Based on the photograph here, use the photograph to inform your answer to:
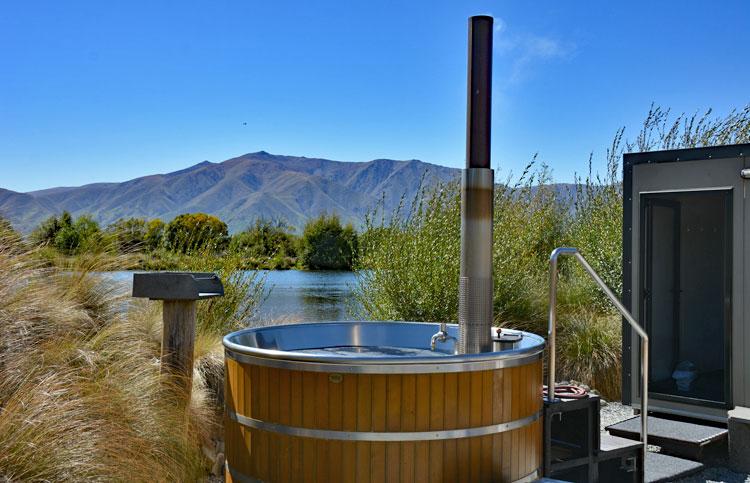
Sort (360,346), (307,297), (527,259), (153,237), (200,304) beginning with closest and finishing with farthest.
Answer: (360,346) → (200,304) → (153,237) → (527,259) → (307,297)

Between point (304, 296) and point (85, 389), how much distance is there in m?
8.22

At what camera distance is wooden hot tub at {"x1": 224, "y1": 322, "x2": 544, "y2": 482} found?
10.7 feet

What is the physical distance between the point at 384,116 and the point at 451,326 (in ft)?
58.2

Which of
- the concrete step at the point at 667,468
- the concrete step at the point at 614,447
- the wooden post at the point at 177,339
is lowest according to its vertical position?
the concrete step at the point at 667,468

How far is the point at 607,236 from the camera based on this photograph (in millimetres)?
9719

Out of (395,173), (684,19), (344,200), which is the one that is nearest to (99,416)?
(684,19)

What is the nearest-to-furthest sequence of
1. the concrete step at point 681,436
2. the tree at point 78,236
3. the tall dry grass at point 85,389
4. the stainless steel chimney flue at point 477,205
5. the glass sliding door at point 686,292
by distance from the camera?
the tall dry grass at point 85,389 < the stainless steel chimney flue at point 477,205 < the concrete step at point 681,436 < the glass sliding door at point 686,292 < the tree at point 78,236

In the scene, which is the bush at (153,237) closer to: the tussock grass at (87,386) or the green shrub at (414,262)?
the tussock grass at (87,386)

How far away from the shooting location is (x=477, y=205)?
3979 millimetres

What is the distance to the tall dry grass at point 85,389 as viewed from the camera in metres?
3.39

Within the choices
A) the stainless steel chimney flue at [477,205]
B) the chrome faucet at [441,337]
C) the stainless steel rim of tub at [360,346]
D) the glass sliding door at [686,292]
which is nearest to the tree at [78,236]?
the stainless steel rim of tub at [360,346]

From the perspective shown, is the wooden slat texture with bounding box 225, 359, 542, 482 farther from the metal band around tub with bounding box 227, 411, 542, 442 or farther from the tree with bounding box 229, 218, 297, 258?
the tree with bounding box 229, 218, 297, 258

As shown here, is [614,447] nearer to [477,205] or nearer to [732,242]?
[477,205]

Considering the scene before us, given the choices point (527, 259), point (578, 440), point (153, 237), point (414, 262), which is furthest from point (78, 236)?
point (578, 440)
